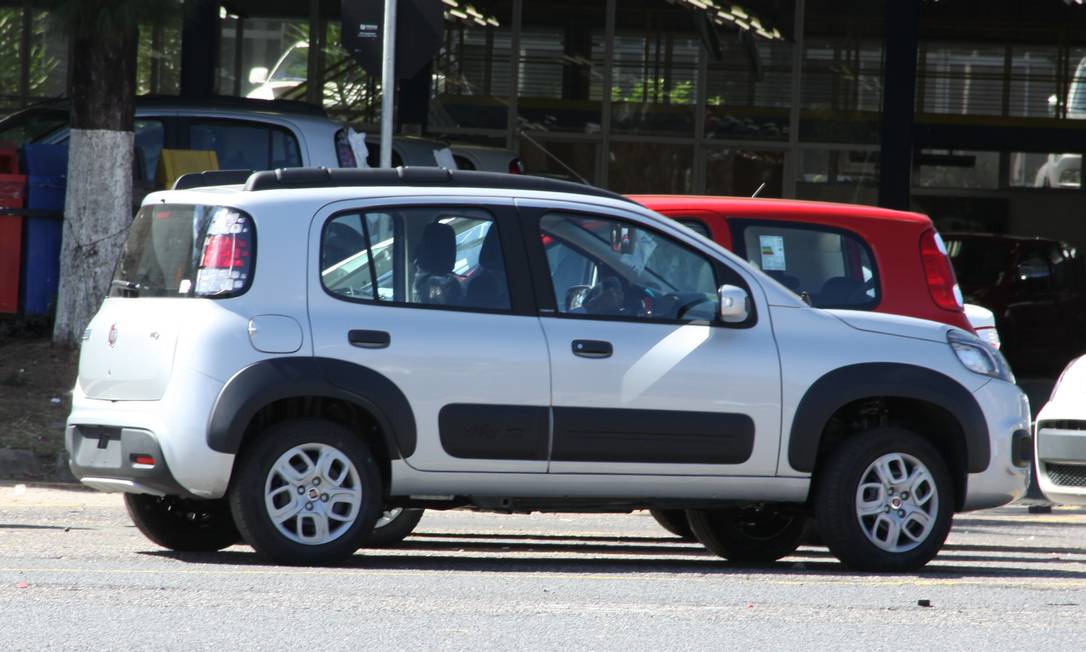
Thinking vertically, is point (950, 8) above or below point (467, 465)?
above


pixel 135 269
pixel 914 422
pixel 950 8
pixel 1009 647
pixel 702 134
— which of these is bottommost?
pixel 1009 647

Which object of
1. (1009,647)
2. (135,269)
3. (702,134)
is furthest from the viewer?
(702,134)

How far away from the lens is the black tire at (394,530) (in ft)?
28.6

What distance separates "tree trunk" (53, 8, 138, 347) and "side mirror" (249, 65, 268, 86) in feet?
37.3

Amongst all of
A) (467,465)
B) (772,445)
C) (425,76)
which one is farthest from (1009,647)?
(425,76)

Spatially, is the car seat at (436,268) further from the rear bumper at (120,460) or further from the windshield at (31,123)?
the windshield at (31,123)

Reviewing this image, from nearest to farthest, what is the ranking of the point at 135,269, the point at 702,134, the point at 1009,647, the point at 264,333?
the point at 1009,647 → the point at 264,333 → the point at 135,269 → the point at 702,134

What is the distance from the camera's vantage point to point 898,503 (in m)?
7.90

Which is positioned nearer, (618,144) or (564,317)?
(564,317)

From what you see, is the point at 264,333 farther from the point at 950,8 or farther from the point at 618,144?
the point at 950,8

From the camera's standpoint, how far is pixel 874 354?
7.86 meters

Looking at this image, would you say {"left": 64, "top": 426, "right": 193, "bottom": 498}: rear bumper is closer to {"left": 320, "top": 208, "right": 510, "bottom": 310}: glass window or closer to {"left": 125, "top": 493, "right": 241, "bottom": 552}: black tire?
{"left": 125, "top": 493, "right": 241, "bottom": 552}: black tire

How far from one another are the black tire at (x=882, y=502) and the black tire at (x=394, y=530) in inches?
81.5

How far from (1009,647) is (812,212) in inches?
149
